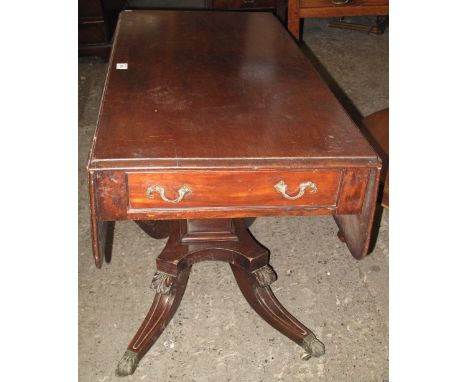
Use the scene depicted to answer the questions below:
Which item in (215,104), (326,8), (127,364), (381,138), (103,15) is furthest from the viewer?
(103,15)

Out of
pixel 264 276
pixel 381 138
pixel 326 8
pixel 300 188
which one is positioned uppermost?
pixel 300 188

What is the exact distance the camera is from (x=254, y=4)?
3289 mm

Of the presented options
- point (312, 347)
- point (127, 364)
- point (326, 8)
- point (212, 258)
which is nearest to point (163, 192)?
point (212, 258)

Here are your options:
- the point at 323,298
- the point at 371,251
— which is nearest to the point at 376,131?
the point at 371,251

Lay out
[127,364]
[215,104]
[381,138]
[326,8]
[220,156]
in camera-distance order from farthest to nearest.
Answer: [326,8]
[381,138]
[127,364]
[215,104]
[220,156]

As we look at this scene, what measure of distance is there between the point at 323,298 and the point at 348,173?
77 centimetres

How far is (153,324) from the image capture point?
1488mm

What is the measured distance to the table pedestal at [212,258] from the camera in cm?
148

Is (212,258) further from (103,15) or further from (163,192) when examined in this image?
(103,15)

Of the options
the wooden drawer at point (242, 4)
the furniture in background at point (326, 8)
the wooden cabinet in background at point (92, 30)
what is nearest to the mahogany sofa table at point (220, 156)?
the furniture in background at point (326, 8)

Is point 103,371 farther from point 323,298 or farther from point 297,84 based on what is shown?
point 297,84

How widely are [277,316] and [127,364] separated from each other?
467 millimetres

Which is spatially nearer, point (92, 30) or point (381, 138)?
point (381, 138)

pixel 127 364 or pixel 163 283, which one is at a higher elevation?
pixel 163 283
